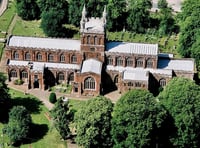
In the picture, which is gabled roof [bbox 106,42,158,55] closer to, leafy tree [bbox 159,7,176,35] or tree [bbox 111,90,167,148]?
tree [bbox 111,90,167,148]

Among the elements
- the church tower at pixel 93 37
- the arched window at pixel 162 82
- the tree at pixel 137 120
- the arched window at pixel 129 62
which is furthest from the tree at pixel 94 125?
the arched window at pixel 162 82

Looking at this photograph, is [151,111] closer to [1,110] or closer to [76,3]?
[1,110]

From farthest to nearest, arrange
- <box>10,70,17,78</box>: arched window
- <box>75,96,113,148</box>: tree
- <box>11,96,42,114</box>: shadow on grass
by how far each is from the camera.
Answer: <box>10,70,17,78</box>: arched window
<box>11,96,42,114</box>: shadow on grass
<box>75,96,113,148</box>: tree

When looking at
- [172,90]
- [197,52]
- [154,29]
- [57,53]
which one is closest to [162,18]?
[154,29]

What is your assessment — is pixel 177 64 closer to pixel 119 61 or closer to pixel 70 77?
pixel 119 61

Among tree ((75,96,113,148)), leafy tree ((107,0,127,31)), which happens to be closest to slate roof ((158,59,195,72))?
leafy tree ((107,0,127,31))

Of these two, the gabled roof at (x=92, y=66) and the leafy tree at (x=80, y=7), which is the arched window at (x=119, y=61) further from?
the leafy tree at (x=80, y=7)
